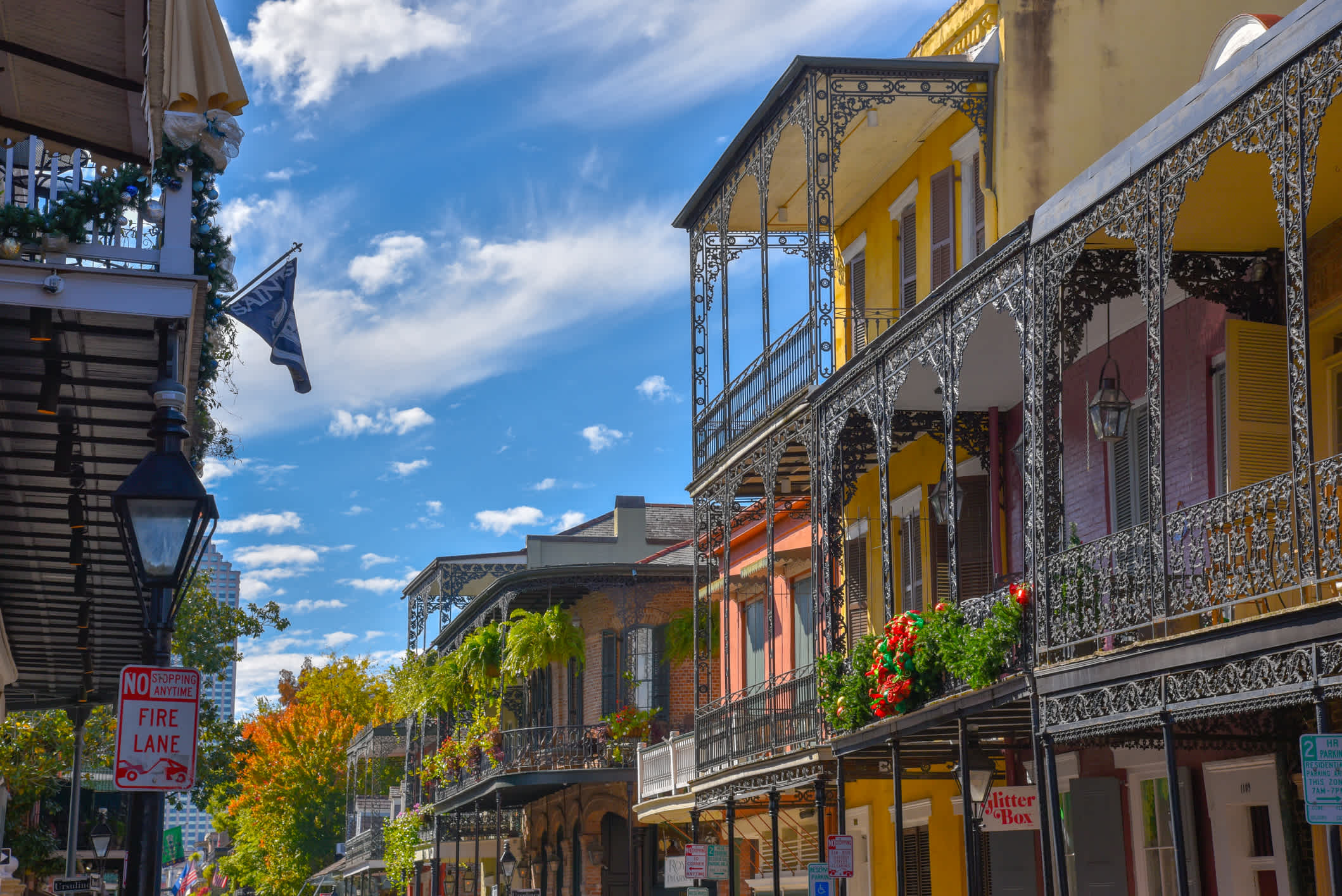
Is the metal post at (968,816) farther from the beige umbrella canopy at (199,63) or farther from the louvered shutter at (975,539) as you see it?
the beige umbrella canopy at (199,63)

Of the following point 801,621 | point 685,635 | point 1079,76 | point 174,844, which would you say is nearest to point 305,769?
point 174,844

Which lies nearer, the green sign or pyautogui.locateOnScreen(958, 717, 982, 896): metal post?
pyautogui.locateOnScreen(958, 717, 982, 896): metal post

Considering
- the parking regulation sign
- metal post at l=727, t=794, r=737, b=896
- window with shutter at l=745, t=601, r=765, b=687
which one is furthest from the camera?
window with shutter at l=745, t=601, r=765, b=687

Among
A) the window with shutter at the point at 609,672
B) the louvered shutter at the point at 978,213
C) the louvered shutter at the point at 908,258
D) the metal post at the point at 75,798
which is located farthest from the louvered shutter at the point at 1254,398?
the window with shutter at the point at 609,672

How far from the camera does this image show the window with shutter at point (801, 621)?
23.7m

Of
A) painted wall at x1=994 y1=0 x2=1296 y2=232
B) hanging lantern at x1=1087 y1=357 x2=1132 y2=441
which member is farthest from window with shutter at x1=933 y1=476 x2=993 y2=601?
hanging lantern at x1=1087 y1=357 x2=1132 y2=441

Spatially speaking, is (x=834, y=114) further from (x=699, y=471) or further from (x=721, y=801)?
(x=721, y=801)

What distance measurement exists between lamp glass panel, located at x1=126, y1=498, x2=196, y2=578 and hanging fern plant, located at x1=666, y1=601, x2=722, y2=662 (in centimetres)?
2124

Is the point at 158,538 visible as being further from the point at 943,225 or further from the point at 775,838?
the point at 943,225

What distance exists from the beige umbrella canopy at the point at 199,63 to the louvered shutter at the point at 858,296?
1390 centimetres

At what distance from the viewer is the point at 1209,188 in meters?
12.1

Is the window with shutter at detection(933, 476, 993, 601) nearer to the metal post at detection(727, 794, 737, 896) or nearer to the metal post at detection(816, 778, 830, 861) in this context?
the metal post at detection(816, 778, 830, 861)

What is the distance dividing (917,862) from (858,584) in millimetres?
3717

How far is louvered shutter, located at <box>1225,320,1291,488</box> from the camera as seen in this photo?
13273mm
